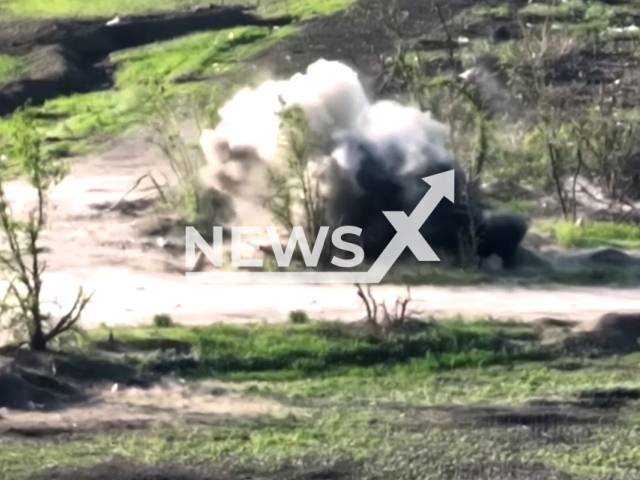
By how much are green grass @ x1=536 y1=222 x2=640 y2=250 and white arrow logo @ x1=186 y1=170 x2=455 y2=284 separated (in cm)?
246

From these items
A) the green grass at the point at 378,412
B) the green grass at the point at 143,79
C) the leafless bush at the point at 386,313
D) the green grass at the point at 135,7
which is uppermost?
the green grass at the point at 135,7

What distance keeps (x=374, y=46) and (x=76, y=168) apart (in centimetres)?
780

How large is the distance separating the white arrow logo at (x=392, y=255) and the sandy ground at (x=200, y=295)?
0.27 metres

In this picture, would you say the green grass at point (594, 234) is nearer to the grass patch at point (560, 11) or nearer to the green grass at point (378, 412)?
the green grass at point (378, 412)

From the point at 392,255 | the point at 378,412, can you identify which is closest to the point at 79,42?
the point at 392,255

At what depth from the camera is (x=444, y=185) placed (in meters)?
18.8

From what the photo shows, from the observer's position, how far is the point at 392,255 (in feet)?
60.3

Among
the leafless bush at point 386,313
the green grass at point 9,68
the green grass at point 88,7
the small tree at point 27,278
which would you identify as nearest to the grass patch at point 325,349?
the leafless bush at point 386,313

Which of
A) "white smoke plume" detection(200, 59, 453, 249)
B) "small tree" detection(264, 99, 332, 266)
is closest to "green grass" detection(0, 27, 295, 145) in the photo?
"white smoke plume" detection(200, 59, 453, 249)

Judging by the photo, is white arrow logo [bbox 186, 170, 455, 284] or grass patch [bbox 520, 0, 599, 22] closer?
white arrow logo [bbox 186, 170, 455, 284]

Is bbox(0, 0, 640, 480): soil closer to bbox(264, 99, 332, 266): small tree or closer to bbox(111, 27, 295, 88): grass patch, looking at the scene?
bbox(111, 27, 295, 88): grass patch

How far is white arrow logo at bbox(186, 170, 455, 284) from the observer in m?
18.0

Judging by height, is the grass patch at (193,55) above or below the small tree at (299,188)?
above

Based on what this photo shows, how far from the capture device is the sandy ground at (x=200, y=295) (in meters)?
16.2
